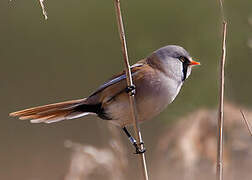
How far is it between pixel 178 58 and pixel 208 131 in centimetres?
59

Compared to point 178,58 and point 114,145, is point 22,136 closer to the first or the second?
point 114,145

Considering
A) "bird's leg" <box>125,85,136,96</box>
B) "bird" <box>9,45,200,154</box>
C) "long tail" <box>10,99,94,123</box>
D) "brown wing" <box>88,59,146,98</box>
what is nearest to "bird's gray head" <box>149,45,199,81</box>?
"bird" <box>9,45,200,154</box>

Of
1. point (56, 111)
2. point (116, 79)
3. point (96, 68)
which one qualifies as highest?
point (116, 79)

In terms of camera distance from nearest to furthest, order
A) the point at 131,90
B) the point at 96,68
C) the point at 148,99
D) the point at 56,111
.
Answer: the point at 131,90 < the point at 148,99 < the point at 56,111 < the point at 96,68

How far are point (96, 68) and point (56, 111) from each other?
46.5 inches

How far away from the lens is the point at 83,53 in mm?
3789

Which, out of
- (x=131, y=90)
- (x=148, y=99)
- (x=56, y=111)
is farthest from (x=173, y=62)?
(x=56, y=111)

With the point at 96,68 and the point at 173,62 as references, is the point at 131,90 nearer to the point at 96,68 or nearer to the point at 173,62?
the point at 173,62

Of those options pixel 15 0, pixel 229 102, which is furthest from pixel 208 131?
pixel 15 0

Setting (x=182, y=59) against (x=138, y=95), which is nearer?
(x=138, y=95)

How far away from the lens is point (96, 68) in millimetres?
3742

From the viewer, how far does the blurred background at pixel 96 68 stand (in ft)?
10.7

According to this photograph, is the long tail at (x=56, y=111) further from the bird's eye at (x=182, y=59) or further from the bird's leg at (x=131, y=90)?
the bird's eye at (x=182, y=59)

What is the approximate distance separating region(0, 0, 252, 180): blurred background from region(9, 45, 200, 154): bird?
Answer: 452 millimetres
